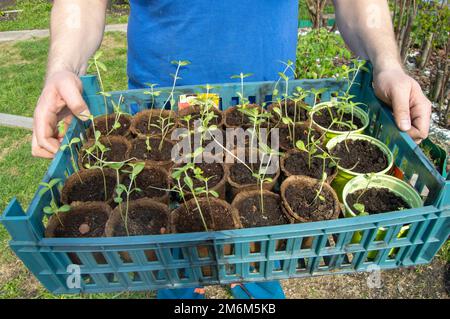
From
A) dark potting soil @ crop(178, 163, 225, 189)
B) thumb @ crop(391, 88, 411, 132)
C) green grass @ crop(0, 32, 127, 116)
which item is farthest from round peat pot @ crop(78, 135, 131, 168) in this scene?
green grass @ crop(0, 32, 127, 116)

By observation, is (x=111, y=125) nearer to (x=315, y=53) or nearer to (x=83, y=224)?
(x=83, y=224)

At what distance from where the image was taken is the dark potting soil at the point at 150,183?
1.49 metres

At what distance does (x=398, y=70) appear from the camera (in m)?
1.46

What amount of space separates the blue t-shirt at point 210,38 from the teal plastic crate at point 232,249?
2.51ft

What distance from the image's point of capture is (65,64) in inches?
60.2

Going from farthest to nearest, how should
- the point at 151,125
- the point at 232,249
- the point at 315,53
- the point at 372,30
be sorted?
the point at 315,53, the point at 151,125, the point at 372,30, the point at 232,249

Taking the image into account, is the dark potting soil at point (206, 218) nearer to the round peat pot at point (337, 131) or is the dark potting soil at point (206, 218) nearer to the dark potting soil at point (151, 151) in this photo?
the dark potting soil at point (151, 151)

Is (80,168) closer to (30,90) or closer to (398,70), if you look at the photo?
(398,70)

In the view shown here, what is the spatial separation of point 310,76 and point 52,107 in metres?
2.21

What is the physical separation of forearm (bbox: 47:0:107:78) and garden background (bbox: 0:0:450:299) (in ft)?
4.12

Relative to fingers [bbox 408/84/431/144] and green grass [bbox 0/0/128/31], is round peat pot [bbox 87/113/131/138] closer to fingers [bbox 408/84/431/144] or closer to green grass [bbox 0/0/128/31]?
fingers [bbox 408/84/431/144]

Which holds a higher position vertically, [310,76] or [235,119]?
[235,119]

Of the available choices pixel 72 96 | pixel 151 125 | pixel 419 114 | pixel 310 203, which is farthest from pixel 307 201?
pixel 72 96

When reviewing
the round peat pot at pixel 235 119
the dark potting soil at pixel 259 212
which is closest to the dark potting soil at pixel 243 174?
the dark potting soil at pixel 259 212
